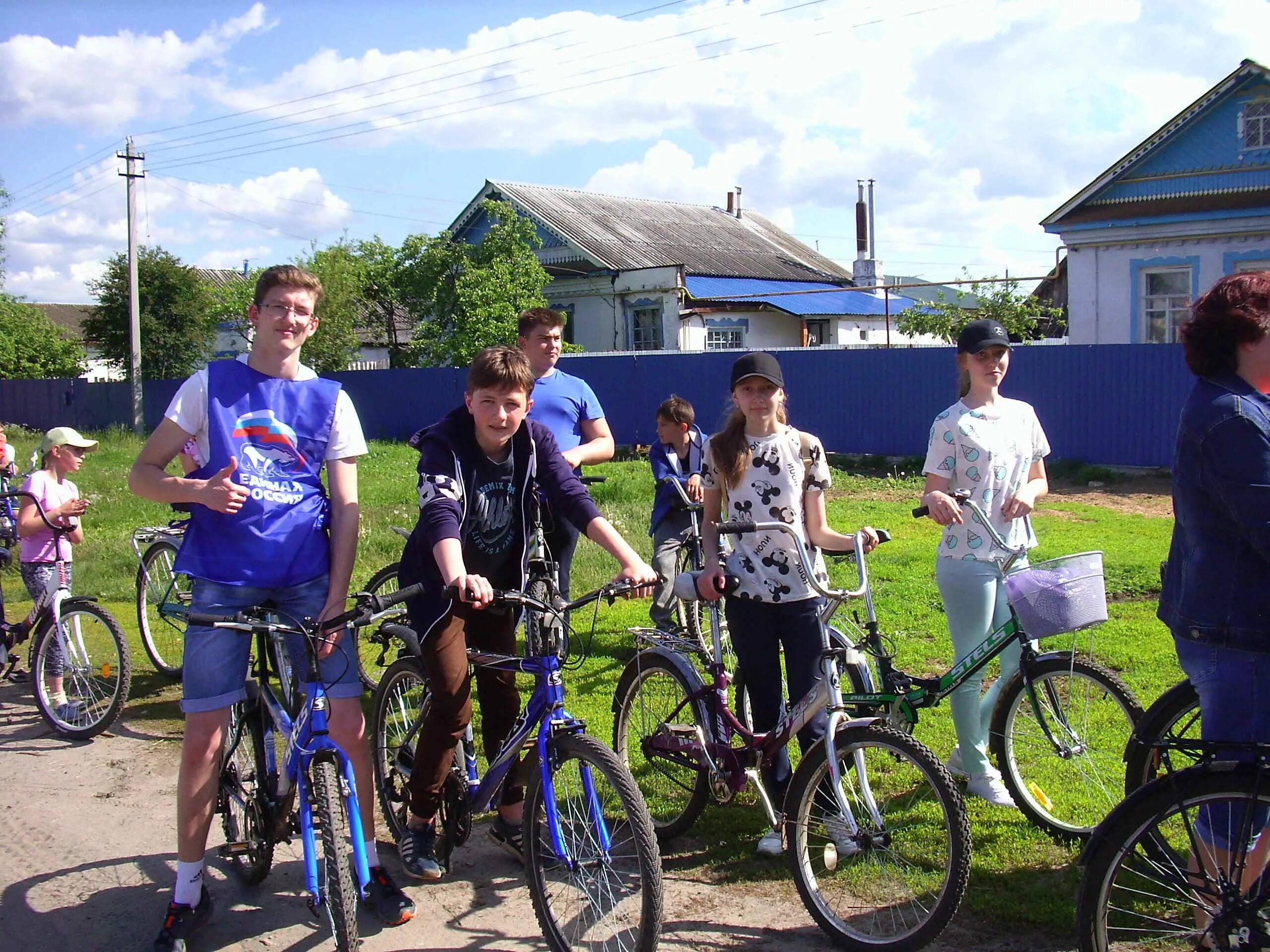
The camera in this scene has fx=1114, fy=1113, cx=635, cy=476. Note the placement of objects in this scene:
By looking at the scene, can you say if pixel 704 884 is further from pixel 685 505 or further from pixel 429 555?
pixel 685 505

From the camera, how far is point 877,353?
19.8 metres

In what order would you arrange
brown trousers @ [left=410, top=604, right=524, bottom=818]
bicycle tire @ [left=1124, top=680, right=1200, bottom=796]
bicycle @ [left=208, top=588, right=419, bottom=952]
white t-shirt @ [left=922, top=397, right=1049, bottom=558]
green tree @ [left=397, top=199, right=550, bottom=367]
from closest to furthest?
bicycle @ [left=208, top=588, right=419, bottom=952]
bicycle tire @ [left=1124, top=680, right=1200, bottom=796]
brown trousers @ [left=410, top=604, right=524, bottom=818]
white t-shirt @ [left=922, top=397, right=1049, bottom=558]
green tree @ [left=397, top=199, right=550, bottom=367]

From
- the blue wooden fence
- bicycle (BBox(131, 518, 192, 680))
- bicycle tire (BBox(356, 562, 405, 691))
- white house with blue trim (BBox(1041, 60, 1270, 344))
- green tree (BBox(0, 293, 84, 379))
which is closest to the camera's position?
bicycle tire (BBox(356, 562, 405, 691))

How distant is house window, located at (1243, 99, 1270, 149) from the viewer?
20.0m

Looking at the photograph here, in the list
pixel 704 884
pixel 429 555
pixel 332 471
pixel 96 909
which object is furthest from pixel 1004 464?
pixel 96 909

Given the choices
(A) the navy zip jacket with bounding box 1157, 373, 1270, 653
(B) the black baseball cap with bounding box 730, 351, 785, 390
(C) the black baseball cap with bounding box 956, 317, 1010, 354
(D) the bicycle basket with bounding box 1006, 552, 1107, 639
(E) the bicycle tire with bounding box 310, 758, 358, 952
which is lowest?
(E) the bicycle tire with bounding box 310, 758, 358, 952

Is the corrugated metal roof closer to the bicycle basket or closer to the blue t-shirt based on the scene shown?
the blue t-shirt

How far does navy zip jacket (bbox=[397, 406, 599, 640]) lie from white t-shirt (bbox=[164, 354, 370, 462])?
25 centimetres

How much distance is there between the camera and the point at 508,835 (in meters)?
4.34

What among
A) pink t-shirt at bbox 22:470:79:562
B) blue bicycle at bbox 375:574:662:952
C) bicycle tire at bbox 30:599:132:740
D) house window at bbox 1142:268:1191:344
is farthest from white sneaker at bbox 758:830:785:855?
house window at bbox 1142:268:1191:344

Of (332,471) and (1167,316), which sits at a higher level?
(1167,316)

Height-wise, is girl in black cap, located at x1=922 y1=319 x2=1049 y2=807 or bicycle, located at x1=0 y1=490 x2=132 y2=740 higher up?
girl in black cap, located at x1=922 y1=319 x2=1049 y2=807

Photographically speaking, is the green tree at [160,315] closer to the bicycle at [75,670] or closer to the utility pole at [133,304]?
the utility pole at [133,304]

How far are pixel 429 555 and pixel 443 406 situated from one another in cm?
2369
